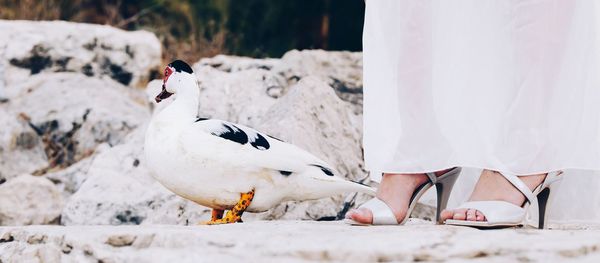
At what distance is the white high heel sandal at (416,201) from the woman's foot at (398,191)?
12 mm

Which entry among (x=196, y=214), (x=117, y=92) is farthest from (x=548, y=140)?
(x=117, y=92)

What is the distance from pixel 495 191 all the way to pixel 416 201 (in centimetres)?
25

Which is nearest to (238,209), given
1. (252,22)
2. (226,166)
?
(226,166)

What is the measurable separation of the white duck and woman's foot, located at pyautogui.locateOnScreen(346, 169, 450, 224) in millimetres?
430

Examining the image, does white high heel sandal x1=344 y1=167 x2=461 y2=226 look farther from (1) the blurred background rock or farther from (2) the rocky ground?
(1) the blurred background rock

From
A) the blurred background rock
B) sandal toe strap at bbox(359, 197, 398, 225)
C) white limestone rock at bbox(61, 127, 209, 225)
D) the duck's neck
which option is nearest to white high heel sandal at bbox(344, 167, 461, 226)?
sandal toe strap at bbox(359, 197, 398, 225)

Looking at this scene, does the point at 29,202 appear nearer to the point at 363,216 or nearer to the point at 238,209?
the point at 238,209

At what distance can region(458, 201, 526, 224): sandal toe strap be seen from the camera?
258 cm

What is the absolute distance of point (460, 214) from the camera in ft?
8.52

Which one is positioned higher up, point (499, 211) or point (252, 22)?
point (252, 22)

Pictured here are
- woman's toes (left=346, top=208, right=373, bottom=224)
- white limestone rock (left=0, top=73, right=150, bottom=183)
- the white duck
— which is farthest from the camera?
white limestone rock (left=0, top=73, right=150, bottom=183)

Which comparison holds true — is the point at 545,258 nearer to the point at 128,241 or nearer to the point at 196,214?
the point at 128,241

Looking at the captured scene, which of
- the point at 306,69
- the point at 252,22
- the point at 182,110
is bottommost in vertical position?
the point at 182,110

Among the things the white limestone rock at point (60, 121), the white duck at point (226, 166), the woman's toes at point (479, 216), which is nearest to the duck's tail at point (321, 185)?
the white duck at point (226, 166)
